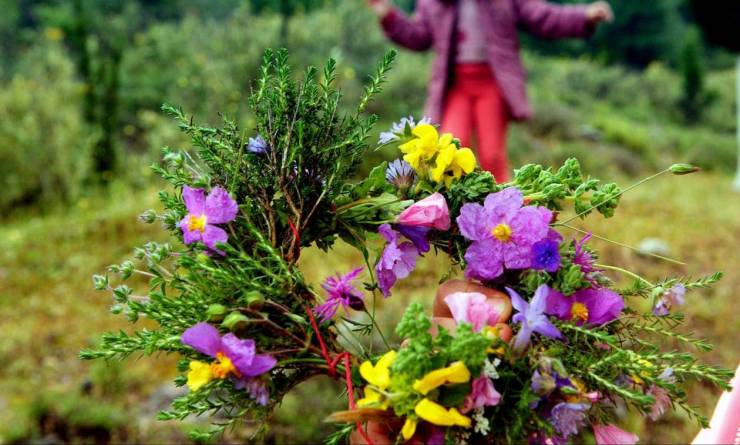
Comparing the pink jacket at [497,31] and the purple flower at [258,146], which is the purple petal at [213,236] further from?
the pink jacket at [497,31]

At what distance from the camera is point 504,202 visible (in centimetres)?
92

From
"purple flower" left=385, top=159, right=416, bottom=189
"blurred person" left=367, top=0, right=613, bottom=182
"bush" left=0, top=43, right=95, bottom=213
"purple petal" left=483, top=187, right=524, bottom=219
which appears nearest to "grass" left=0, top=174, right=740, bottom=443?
"bush" left=0, top=43, right=95, bottom=213

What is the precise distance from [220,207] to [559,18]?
4.88 meters

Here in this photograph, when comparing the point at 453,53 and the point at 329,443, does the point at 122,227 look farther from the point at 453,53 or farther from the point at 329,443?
the point at 329,443

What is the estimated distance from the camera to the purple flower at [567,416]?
2.66 feet

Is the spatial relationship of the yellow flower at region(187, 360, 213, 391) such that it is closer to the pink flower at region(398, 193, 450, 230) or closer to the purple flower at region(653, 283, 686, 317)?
the pink flower at region(398, 193, 450, 230)

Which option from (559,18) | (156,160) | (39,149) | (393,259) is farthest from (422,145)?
(156,160)

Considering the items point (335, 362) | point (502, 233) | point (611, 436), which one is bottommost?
point (611, 436)

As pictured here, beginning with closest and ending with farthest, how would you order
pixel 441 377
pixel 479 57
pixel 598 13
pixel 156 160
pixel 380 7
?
pixel 441 377 → pixel 598 13 → pixel 380 7 → pixel 479 57 → pixel 156 160

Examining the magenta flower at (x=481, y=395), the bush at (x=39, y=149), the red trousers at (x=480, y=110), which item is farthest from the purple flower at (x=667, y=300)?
the bush at (x=39, y=149)

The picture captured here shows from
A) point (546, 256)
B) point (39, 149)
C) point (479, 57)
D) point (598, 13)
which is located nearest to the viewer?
point (546, 256)

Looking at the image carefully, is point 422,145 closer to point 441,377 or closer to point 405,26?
point 441,377

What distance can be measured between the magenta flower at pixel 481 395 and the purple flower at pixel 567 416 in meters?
0.07

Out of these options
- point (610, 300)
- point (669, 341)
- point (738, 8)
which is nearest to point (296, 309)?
point (610, 300)
